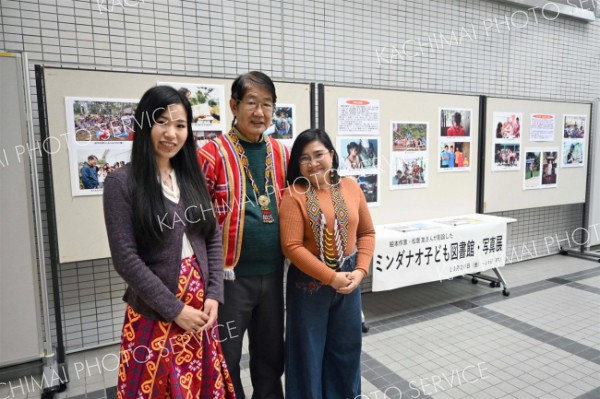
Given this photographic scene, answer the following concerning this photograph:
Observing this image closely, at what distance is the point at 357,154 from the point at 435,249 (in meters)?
0.98

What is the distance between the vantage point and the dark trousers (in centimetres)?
164

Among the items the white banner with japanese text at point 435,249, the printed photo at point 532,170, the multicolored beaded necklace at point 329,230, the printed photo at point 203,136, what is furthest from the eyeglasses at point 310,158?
the printed photo at point 532,170

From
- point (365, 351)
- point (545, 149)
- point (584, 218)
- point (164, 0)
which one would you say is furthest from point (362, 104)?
point (584, 218)

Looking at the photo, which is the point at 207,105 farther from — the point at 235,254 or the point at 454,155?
the point at 454,155

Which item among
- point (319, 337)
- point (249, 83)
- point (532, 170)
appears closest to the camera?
point (249, 83)

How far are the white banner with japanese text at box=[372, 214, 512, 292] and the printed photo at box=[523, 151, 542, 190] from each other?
3.25ft

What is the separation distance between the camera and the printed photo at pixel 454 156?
3705 mm

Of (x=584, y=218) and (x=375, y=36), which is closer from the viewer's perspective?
(x=375, y=36)

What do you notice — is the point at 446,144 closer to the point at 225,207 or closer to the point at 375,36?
the point at 375,36

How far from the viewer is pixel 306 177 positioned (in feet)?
5.63

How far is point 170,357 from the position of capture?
129 centimetres

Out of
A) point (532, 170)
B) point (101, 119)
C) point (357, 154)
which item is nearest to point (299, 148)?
point (101, 119)

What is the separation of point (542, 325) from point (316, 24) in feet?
9.71

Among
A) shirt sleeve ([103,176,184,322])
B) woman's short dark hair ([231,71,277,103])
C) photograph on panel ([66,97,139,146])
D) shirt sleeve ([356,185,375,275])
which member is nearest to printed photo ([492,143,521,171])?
shirt sleeve ([356,185,375,275])
